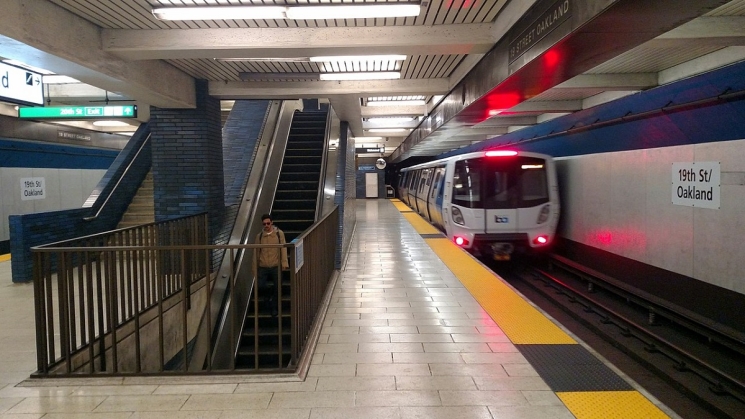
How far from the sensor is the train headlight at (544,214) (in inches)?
372

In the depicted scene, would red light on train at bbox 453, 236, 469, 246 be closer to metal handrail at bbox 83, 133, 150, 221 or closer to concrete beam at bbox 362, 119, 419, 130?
concrete beam at bbox 362, 119, 419, 130

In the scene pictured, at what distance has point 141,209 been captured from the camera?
33.3 feet

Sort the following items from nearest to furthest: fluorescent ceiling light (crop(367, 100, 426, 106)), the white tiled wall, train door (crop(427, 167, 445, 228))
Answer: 1. the white tiled wall
2. train door (crop(427, 167, 445, 228))
3. fluorescent ceiling light (crop(367, 100, 426, 106))

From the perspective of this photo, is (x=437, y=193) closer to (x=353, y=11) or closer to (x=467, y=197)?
(x=467, y=197)

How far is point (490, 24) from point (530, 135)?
8901 millimetres

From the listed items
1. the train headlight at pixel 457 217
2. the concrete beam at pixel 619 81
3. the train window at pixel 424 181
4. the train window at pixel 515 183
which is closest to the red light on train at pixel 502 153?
the train window at pixel 515 183

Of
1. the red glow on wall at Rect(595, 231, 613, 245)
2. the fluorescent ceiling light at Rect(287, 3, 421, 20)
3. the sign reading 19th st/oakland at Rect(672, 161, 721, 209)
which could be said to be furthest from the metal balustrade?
the red glow on wall at Rect(595, 231, 613, 245)

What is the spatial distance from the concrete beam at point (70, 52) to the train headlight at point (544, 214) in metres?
7.16

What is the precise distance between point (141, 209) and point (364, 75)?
593 cm

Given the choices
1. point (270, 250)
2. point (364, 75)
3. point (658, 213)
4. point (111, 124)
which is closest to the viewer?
point (270, 250)

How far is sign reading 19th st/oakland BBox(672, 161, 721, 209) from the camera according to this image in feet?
19.8

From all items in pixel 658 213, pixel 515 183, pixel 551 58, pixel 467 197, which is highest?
Result: pixel 551 58

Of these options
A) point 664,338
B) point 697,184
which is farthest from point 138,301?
point 697,184

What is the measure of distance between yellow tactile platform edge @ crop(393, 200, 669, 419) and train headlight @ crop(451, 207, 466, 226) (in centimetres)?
59
